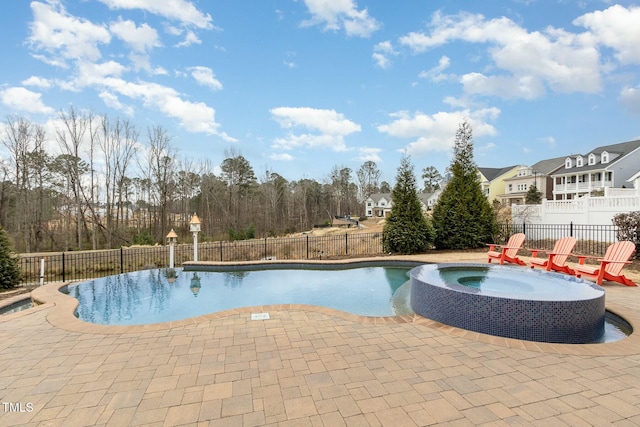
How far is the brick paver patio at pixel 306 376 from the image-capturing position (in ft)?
7.50

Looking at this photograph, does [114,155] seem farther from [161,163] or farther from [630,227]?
[630,227]

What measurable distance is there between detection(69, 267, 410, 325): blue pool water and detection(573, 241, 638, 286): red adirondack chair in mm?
3968

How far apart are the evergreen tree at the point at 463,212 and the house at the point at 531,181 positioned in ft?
71.9

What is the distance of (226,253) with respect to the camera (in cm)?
1523

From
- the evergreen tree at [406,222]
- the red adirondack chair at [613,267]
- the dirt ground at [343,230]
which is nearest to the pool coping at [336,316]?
the red adirondack chair at [613,267]

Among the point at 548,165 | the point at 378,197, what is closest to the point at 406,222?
the point at 548,165

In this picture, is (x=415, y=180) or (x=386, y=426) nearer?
(x=386, y=426)

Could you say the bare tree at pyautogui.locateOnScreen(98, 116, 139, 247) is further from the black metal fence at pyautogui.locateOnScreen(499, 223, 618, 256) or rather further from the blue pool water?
the black metal fence at pyautogui.locateOnScreen(499, 223, 618, 256)

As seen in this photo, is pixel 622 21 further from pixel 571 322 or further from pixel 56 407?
pixel 56 407

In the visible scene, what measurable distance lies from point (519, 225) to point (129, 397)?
58.7 ft

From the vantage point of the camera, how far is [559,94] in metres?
12.8

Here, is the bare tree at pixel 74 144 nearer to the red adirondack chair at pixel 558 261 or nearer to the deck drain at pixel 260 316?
the deck drain at pixel 260 316

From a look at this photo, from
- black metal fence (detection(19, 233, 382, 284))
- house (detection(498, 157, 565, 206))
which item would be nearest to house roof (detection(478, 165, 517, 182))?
house (detection(498, 157, 565, 206))

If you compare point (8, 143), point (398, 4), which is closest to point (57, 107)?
point (8, 143)
